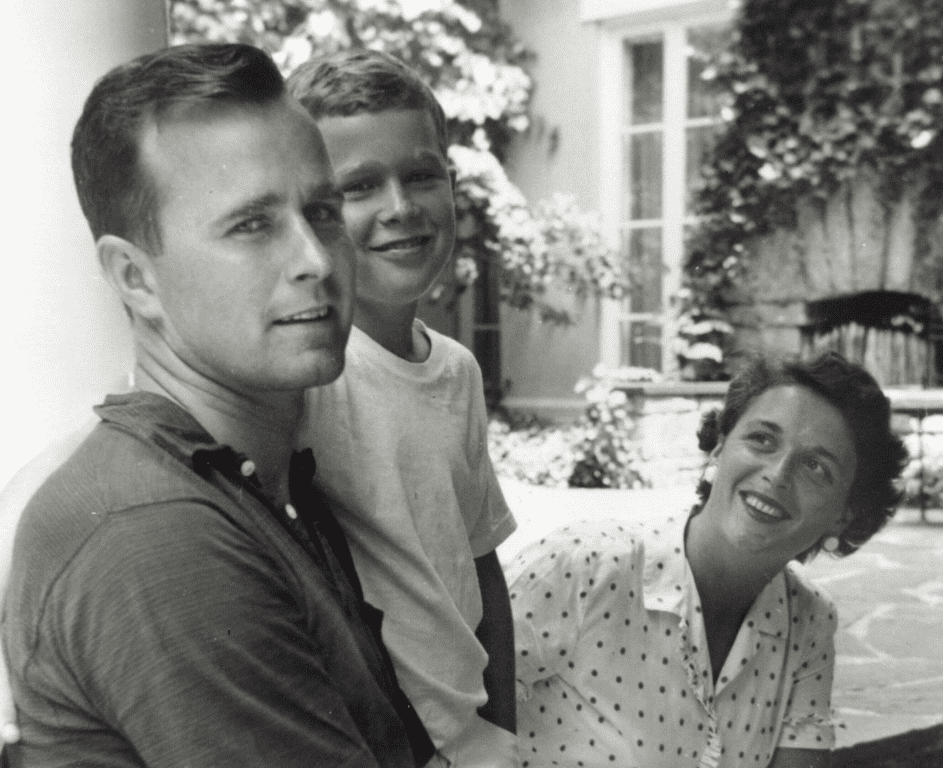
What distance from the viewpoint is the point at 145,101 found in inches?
25.7

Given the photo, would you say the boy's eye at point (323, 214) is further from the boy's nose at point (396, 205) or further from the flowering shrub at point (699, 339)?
the flowering shrub at point (699, 339)

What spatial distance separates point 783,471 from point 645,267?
299cm

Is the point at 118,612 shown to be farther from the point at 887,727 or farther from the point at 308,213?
the point at 887,727

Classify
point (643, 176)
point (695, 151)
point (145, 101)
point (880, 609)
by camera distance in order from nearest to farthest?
point (145, 101), point (880, 609), point (643, 176), point (695, 151)

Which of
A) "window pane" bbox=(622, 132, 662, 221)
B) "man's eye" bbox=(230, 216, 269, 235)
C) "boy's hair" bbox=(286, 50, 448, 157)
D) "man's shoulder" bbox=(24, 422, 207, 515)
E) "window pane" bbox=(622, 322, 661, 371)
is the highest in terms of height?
"window pane" bbox=(622, 132, 662, 221)

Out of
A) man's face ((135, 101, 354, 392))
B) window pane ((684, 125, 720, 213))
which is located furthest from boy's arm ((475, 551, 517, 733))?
window pane ((684, 125, 720, 213))

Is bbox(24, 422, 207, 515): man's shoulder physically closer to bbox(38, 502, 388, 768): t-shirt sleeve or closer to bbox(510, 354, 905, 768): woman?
bbox(38, 502, 388, 768): t-shirt sleeve

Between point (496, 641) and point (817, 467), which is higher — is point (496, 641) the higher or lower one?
the lower one

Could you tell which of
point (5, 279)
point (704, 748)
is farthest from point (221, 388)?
point (704, 748)

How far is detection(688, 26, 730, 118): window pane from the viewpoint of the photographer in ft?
14.0

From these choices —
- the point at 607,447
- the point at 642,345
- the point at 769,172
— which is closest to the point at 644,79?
the point at 769,172

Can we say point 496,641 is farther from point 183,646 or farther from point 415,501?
point 183,646

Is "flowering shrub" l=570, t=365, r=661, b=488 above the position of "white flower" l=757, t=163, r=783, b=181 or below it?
below

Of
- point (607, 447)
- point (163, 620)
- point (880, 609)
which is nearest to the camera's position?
point (163, 620)
